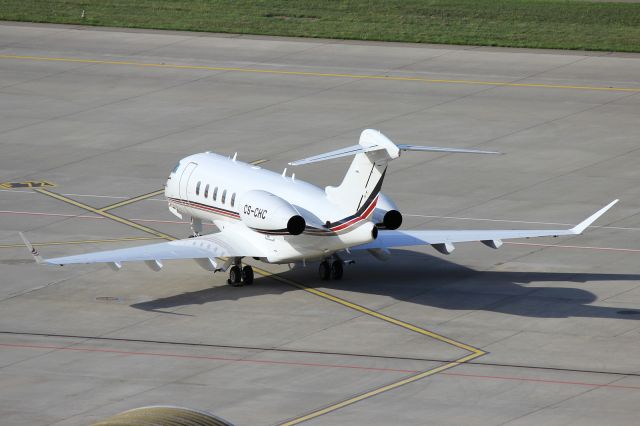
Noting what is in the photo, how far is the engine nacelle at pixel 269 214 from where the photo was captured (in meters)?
35.4

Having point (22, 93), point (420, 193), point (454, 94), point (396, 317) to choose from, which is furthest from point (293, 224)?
point (22, 93)

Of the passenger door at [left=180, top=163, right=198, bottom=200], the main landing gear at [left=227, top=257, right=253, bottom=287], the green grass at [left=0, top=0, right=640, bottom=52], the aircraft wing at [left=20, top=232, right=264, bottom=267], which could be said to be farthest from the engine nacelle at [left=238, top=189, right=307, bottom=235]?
the green grass at [left=0, top=0, right=640, bottom=52]

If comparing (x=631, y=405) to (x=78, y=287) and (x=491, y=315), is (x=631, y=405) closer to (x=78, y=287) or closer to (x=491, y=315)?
(x=491, y=315)

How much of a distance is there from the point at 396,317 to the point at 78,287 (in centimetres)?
976

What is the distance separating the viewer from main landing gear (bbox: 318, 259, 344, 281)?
128 feet

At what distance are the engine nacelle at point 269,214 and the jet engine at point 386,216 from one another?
6.44 ft

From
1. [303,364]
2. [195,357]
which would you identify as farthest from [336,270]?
[195,357]

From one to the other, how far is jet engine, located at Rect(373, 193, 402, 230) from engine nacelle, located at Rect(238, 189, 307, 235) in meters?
1.96

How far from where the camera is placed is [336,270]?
39094 millimetres

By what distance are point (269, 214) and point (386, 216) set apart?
3.36 m

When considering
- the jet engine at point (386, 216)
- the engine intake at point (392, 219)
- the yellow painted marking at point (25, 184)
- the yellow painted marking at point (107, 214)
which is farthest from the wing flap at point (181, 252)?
the yellow painted marking at point (25, 184)

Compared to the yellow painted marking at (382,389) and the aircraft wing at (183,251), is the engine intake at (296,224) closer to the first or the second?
the aircraft wing at (183,251)

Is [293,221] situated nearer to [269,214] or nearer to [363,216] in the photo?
[269,214]

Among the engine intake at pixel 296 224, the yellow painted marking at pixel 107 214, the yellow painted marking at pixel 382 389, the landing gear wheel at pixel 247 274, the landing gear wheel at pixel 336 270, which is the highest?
the yellow painted marking at pixel 107 214
